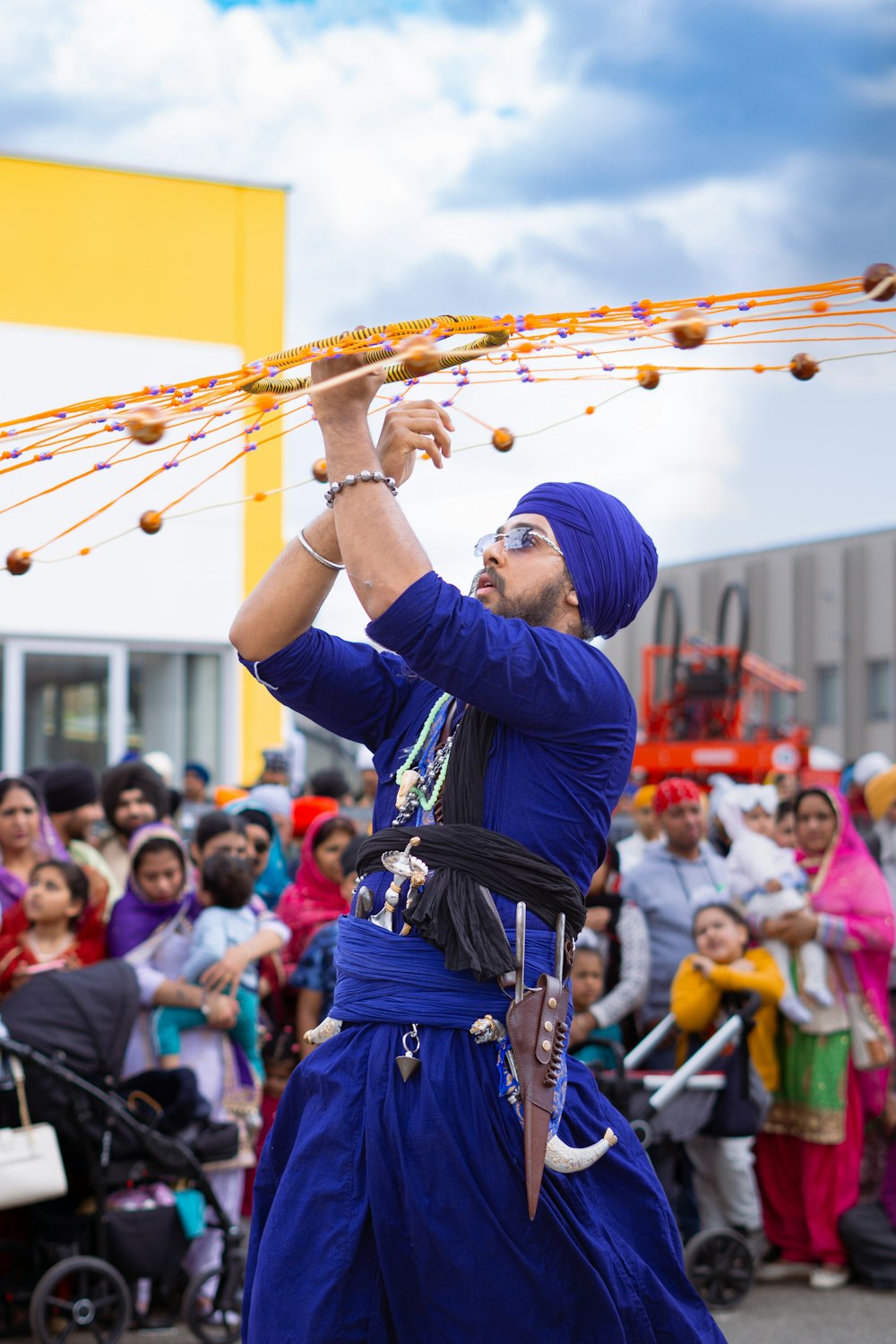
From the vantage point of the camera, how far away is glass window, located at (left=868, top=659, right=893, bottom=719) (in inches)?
1475

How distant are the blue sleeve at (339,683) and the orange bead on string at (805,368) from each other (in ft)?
2.87

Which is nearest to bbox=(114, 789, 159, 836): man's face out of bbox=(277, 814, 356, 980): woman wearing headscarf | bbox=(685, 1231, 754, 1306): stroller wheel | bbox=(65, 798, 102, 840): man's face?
bbox=(65, 798, 102, 840): man's face

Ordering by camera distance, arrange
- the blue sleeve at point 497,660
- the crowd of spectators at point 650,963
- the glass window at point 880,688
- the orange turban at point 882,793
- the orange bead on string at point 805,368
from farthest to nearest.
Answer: the glass window at point 880,688 → the orange turban at point 882,793 → the crowd of spectators at point 650,963 → the orange bead on string at point 805,368 → the blue sleeve at point 497,660

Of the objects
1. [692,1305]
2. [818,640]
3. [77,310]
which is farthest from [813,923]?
[818,640]

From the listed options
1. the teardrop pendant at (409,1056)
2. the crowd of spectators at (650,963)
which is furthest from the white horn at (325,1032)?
the crowd of spectators at (650,963)

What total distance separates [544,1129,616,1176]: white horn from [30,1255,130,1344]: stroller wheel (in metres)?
2.87

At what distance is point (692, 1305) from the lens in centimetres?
248

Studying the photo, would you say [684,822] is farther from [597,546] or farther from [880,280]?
[880,280]

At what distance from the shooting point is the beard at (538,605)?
256 centimetres

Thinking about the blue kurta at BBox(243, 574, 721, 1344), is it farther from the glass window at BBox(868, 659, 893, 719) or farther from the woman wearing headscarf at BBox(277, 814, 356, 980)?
the glass window at BBox(868, 659, 893, 719)

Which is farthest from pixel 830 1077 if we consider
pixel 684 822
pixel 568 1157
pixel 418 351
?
pixel 418 351

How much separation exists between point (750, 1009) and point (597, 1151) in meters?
3.40

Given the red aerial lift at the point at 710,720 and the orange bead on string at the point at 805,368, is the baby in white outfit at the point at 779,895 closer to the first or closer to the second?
the orange bead on string at the point at 805,368

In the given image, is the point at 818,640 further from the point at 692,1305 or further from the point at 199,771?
the point at 692,1305
